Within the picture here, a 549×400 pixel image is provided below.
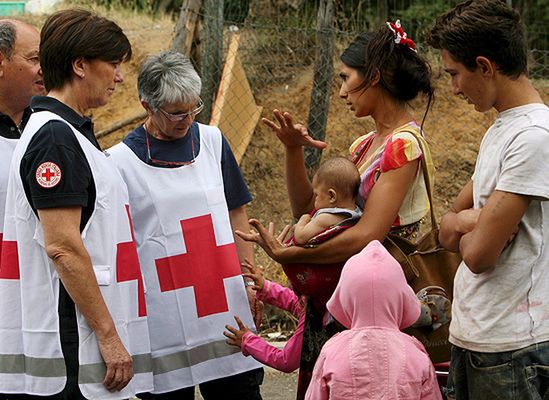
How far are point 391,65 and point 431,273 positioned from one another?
2.51 feet

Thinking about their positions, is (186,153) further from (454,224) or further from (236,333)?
(454,224)

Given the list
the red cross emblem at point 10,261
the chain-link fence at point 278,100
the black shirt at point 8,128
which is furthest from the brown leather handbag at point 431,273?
the chain-link fence at point 278,100

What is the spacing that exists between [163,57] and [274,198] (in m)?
5.21

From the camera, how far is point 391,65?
11.2ft

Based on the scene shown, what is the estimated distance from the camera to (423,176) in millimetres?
3348

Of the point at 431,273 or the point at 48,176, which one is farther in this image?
the point at 431,273

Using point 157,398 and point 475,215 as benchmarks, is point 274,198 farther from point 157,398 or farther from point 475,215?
point 475,215

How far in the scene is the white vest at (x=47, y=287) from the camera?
3.03 meters

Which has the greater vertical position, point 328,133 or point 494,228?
point 494,228

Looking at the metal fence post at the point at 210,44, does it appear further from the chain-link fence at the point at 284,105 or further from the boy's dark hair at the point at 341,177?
the boy's dark hair at the point at 341,177

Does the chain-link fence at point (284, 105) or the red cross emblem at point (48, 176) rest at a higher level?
the red cross emblem at point (48, 176)

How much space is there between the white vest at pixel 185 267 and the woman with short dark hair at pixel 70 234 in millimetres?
462

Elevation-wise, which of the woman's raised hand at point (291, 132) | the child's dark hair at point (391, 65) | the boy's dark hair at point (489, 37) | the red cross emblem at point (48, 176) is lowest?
the woman's raised hand at point (291, 132)

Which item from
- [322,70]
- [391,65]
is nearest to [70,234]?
[391,65]
